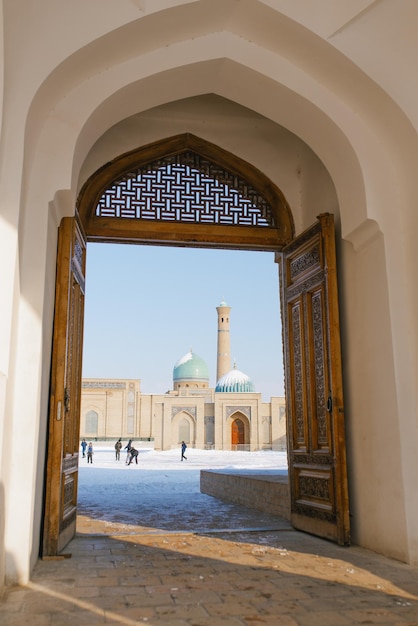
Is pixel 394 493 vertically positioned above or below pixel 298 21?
below

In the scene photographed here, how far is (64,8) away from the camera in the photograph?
3.96 metres

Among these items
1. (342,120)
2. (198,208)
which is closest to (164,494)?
(198,208)

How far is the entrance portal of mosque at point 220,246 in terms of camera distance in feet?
14.5

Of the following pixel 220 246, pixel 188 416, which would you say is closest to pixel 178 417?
pixel 188 416

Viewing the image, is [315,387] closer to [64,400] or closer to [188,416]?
[64,400]

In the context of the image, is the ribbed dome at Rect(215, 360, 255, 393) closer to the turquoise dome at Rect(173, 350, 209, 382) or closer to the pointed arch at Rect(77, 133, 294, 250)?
the turquoise dome at Rect(173, 350, 209, 382)

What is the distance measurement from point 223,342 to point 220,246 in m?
39.2

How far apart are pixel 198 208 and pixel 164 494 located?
16.4ft

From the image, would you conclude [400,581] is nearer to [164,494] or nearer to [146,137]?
[146,137]

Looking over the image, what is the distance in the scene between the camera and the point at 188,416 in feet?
122

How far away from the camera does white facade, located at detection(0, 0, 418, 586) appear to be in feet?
12.2

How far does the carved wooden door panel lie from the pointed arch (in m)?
0.56

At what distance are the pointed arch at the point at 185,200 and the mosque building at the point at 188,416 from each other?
30.3 m

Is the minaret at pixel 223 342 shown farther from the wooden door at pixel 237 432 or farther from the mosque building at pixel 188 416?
the wooden door at pixel 237 432
